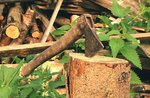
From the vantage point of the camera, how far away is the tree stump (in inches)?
102

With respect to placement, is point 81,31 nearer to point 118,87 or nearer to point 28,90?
point 118,87

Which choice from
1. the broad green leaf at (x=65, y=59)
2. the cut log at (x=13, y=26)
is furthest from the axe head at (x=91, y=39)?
the cut log at (x=13, y=26)

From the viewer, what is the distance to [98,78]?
2600mm

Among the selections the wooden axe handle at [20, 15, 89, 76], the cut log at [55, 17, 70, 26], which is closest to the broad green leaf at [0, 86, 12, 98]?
the wooden axe handle at [20, 15, 89, 76]

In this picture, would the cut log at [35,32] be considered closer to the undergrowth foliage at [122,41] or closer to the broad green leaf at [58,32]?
the broad green leaf at [58,32]

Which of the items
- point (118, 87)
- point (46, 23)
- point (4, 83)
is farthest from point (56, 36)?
point (118, 87)

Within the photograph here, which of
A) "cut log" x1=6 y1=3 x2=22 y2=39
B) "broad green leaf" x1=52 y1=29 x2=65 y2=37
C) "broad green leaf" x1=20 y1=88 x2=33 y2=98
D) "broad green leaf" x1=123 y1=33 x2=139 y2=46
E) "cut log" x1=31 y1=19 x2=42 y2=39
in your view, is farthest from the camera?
"cut log" x1=31 y1=19 x2=42 y2=39

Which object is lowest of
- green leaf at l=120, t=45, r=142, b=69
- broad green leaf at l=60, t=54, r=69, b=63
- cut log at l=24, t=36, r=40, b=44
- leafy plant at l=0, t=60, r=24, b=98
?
cut log at l=24, t=36, r=40, b=44

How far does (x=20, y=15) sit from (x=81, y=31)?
355 centimetres

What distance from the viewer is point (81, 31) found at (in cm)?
254

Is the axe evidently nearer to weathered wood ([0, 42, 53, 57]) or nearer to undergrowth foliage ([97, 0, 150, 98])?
undergrowth foliage ([97, 0, 150, 98])

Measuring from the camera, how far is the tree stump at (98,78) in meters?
2.60

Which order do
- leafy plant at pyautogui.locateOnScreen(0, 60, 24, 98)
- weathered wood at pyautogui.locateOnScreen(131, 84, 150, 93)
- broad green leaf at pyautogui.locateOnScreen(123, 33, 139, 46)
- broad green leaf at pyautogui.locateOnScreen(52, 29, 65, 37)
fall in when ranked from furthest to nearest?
broad green leaf at pyautogui.locateOnScreen(52, 29, 65, 37)
weathered wood at pyautogui.locateOnScreen(131, 84, 150, 93)
broad green leaf at pyautogui.locateOnScreen(123, 33, 139, 46)
leafy plant at pyautogui.locateOnScreen(0, 60, 24, 98)

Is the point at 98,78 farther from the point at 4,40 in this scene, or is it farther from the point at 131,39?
the point at 4,40
